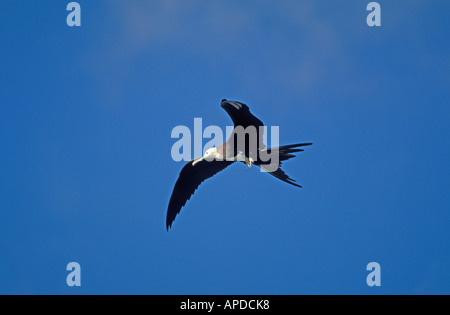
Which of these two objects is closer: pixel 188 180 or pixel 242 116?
pixel 242 116

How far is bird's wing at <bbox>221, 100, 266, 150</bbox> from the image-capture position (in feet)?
21.6

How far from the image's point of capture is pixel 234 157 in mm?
7645

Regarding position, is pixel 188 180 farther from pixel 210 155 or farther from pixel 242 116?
pixel 242 116

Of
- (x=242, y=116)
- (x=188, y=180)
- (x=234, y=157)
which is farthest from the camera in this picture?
(x=188, y=180)

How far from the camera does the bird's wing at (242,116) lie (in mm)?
6577

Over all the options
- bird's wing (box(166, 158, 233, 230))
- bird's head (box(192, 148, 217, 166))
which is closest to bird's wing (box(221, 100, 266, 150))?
bird's head (box(192, 148, 217, 166))

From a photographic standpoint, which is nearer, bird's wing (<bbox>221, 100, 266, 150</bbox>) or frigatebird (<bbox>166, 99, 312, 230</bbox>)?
bird's wing (<bbox>221, 100, 266, 150</bbox>)

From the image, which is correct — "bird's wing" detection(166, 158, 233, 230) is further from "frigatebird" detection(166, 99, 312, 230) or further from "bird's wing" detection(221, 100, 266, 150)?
"bird's wing" detection(221, 100, 266, 150)

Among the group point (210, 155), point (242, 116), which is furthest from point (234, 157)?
point (242, 116)

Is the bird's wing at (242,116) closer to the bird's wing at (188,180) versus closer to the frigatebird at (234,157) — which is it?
the frigatebird at (234,157)

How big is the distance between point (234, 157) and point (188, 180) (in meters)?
1.13

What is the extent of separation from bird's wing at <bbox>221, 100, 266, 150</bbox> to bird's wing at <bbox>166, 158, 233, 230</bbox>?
1.14 m
